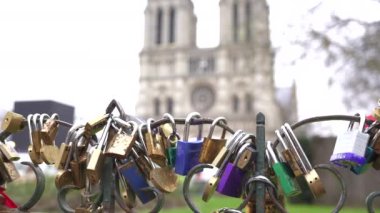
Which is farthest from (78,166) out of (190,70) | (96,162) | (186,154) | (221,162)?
(190,70)

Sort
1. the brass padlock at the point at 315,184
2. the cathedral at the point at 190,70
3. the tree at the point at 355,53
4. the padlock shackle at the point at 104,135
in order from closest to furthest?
the brass padlock at the point at 315,184, the padlock shackle at the point at 104,135, the tree at the point at 355,53, the cathedral at the point at 190,70

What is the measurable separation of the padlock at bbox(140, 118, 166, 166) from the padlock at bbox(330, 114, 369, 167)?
558 millimetres

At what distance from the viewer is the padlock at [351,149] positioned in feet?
4.31

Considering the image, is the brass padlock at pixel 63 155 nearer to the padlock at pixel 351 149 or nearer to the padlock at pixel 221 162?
the padlock at pixel 221 162

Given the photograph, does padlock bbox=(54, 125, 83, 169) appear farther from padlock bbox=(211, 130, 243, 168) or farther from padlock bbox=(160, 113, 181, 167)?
padlock bbox=(211, 130, 243, 168)

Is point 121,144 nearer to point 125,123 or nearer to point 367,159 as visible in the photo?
point 125,123

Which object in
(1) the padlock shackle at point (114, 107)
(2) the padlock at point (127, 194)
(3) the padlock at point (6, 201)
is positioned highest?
(1) the padlock shackle at point (114, 107)

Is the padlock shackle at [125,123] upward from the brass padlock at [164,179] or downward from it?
upward

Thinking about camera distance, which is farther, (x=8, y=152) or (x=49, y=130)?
(x=8, y=152)

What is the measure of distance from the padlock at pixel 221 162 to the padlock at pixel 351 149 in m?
0.31

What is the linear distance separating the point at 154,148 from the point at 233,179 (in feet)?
0.95

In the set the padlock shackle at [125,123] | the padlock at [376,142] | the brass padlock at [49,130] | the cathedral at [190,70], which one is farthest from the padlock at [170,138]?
the cathedral at [190,70]

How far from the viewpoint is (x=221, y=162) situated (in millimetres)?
1437

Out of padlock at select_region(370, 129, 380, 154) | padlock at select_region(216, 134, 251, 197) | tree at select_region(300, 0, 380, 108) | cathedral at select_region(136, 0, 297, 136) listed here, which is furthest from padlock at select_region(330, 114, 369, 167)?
cathedral at select_region(136, 0, 297, 136)
